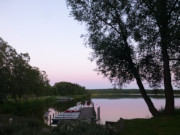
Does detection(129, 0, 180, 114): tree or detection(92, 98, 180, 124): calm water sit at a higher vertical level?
detection(129, 0, 180, 114): tree

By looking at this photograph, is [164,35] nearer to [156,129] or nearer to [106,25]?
[106,25]

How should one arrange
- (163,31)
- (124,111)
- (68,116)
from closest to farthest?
(163,31), (68,116), (124,111)

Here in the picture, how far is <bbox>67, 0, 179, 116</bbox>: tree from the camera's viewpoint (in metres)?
15.0

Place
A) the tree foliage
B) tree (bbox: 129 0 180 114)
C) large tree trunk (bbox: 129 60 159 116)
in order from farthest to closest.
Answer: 1. the tree foliage
2. large tree trunk (bbox: 129 60 159 116)
3. tree (bbox: 129 0 180 114)

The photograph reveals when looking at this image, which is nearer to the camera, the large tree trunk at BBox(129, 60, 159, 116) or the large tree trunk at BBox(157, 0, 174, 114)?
the large tree trunk at BBox(157, 0, 174, 114)

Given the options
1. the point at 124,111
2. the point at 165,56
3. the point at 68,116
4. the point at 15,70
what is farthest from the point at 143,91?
the point at 15,70

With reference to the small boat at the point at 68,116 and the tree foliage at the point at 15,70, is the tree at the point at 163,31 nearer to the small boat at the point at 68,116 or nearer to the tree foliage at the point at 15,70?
the small boat at the point at 68,116

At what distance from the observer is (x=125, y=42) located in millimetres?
15766

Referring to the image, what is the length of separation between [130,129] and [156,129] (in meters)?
1.33

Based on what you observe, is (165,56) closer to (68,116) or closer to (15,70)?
(68,116)

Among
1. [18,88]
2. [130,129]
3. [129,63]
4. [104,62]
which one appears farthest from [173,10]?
[18,88]

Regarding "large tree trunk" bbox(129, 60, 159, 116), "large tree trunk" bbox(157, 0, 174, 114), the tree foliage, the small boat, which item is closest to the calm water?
the small boat

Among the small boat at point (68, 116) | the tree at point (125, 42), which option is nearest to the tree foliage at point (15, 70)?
the small boat at point (68, 116)

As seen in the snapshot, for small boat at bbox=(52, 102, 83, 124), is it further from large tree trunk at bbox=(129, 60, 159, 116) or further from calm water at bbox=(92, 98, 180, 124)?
large tree trunk at bbox=(129, 60, 159, 116)
